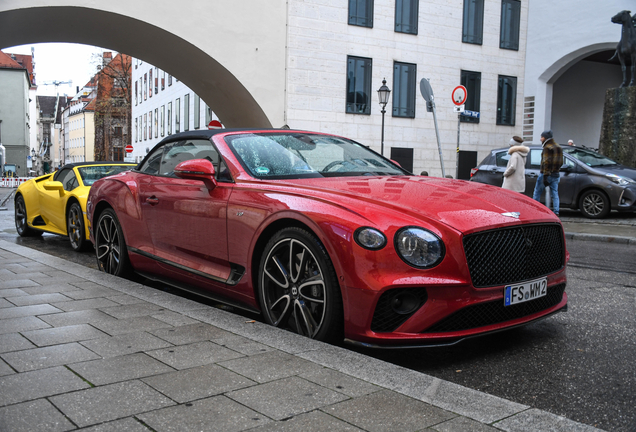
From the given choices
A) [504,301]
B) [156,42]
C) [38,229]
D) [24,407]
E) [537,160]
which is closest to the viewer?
[24,407]

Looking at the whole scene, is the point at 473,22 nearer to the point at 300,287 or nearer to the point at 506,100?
the point at 506,100

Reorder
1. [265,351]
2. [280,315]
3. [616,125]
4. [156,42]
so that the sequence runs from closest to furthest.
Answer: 1. [265,351]
2. [280,315]
3. [616,125]
4. [156,42]

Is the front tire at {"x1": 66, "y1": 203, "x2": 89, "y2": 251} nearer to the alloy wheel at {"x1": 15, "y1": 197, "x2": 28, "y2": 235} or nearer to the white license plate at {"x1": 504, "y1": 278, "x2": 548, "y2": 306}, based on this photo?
the alloy wheel at {"x1": 15, "y1": 197, "x2": 28, "y2": 235}

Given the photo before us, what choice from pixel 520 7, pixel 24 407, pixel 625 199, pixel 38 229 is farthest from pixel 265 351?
pixel 520 7

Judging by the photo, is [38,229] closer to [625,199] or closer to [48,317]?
[48,317]

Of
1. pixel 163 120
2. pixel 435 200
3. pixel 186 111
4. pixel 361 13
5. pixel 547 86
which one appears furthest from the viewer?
pixel 163 120

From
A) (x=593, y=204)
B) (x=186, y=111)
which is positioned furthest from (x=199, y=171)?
(x=186, y=111)

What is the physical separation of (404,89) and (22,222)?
58.4 feet

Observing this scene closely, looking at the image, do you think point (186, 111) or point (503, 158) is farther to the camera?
point (186, 111)

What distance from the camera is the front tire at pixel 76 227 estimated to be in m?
8.67

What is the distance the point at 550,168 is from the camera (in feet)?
43.3

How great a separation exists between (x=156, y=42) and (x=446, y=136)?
1263 centimetres

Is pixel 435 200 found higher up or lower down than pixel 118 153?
higher up

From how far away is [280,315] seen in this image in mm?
3920
